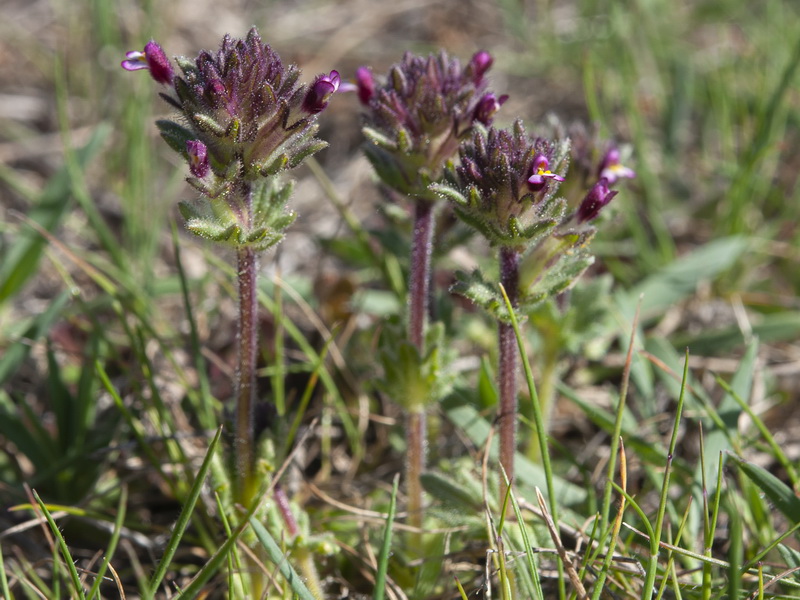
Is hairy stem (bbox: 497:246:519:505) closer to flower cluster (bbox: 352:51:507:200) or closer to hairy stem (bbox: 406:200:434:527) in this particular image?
hairy stem (bbox: 406:200:434:527)

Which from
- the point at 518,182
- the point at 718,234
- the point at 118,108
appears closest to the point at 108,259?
the point at 118,108

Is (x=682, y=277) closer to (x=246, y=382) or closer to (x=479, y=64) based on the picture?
(x=479, y=64)

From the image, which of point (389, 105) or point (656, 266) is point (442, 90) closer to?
point (389, 105)

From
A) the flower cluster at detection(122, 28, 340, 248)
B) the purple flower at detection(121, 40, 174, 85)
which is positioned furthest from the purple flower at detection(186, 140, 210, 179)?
the purple flower at detection(121, 40, 174, 85)

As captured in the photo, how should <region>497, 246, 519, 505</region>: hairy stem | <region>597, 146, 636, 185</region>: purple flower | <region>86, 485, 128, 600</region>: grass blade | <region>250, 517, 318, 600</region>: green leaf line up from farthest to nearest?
<region>597, 146, 636, 185</region>: purple flower, <region>497, 246, 519, 505</region>: hairy stem, <region>250, 517, 318, 600</region>: green leaf, <region>86, 485, 128, 600</region>: grass blade

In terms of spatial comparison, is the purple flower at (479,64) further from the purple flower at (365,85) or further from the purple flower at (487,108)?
the purple flower at (365,85)

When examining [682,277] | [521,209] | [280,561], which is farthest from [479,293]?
[682,277]

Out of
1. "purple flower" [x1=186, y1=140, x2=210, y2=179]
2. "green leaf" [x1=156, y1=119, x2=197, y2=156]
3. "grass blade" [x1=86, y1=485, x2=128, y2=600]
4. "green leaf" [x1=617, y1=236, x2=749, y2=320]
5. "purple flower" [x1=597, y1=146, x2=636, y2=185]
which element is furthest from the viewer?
"green leaf" [x1=617, y1=236, x2=749, y2=320]
